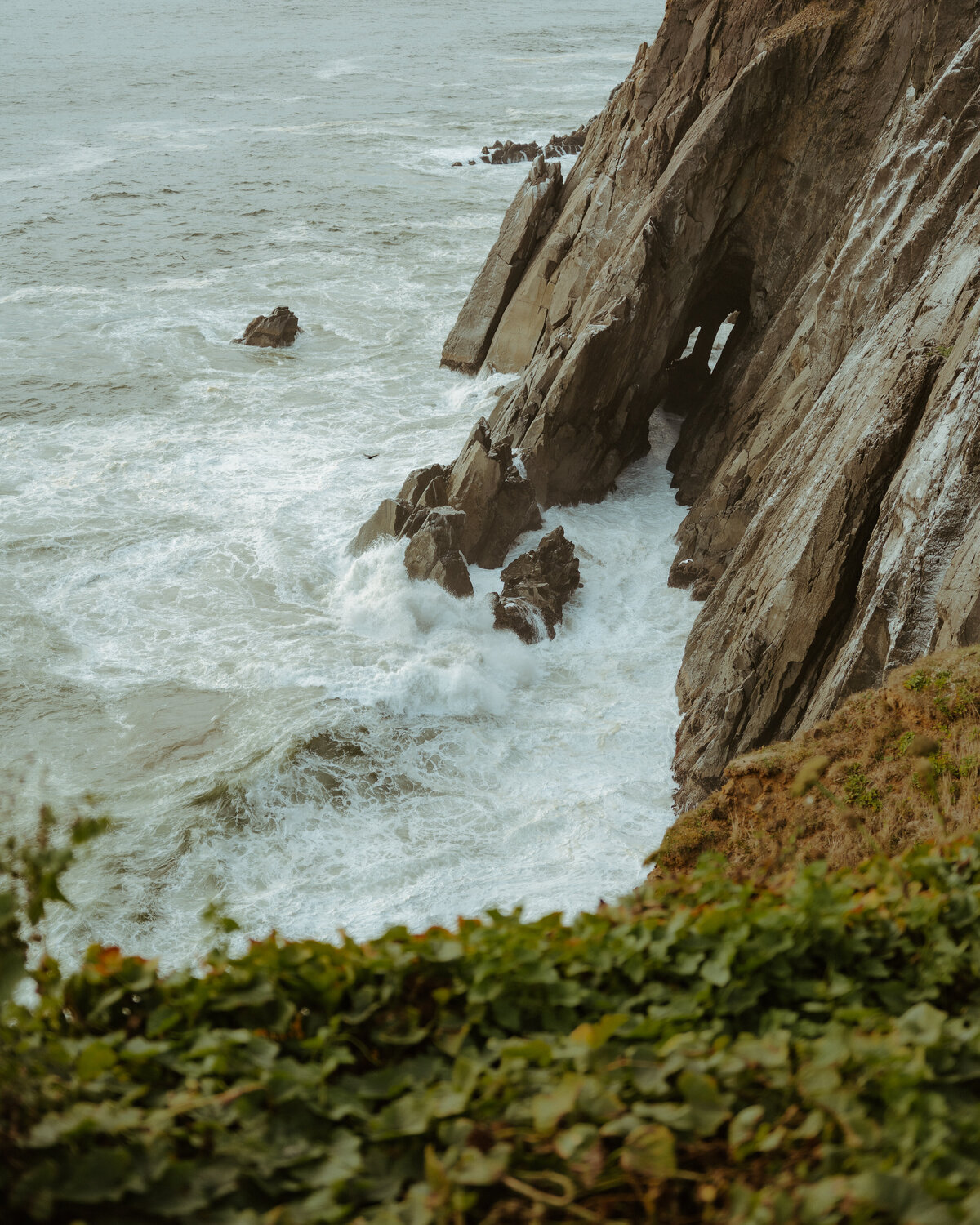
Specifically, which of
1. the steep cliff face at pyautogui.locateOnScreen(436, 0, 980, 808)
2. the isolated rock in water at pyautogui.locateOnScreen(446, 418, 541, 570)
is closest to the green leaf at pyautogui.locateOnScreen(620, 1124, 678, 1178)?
the steep cliff face at pyautogui.locateOnScreen(436, 0, 980, 808)

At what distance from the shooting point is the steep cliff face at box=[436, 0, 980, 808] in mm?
11867

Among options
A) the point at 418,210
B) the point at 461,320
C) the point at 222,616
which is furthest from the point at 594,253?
the point at 418,210

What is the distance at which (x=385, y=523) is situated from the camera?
66.6 feet

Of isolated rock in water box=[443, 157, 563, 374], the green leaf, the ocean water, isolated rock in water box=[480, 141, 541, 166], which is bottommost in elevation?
the ocean water

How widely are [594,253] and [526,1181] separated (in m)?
24.5

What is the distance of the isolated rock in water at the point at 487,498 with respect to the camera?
2034 cm

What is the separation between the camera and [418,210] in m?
44.2

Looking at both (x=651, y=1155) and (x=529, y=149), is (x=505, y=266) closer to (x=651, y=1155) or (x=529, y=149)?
(x=651, y=1155)

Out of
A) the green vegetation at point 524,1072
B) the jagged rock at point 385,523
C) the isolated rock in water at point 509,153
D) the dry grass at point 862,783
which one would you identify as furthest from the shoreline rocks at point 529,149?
the green vegetation at point 524,1072

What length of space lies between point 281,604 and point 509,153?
137 ft

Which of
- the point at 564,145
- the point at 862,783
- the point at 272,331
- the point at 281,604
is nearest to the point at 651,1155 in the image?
the point at 862,783

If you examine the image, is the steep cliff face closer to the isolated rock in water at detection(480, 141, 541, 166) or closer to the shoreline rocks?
the shoreline rocks

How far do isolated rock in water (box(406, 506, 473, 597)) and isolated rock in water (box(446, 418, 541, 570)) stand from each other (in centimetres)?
57

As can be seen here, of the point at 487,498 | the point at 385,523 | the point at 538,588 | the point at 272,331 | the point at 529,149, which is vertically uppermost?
the point at 529,149
